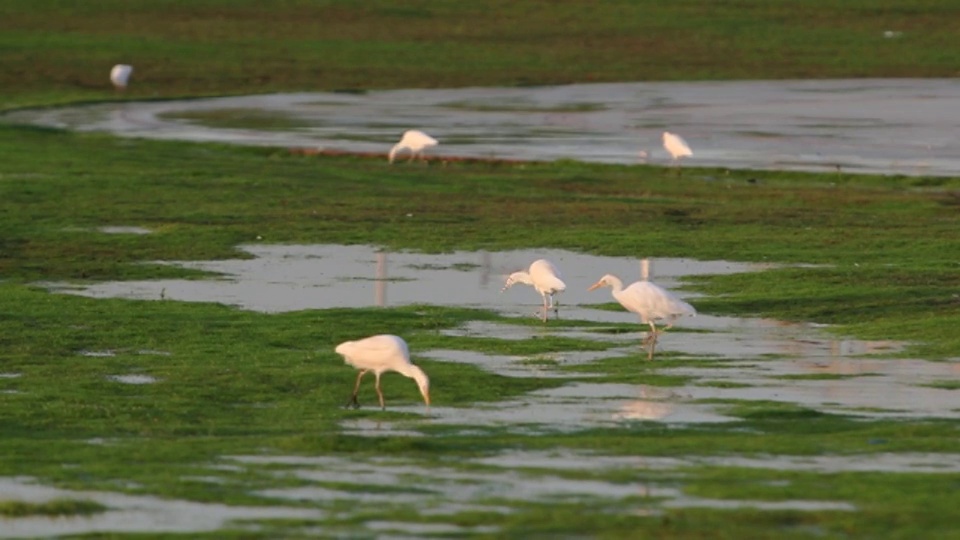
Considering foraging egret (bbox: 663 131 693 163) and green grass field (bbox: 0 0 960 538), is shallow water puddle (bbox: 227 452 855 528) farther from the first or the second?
foraging egret (bbox: 663 131 693 163)

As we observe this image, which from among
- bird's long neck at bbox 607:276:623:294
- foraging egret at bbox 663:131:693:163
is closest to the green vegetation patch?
bird's long neck at bbox 607:276:623:294

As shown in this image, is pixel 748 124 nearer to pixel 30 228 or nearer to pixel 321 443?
pixel 30 228

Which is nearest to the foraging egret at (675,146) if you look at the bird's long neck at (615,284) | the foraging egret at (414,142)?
the foraging egret at (414,142)

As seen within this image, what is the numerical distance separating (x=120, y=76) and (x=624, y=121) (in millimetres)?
15839

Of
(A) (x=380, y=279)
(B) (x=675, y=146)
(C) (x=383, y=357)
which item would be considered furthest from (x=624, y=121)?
(C) (x=383, y=357)

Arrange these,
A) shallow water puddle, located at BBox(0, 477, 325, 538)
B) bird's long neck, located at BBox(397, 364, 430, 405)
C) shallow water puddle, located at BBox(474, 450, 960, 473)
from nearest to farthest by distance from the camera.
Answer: shallow water puddle, located at BBox(0, 477, 325, 538), shallow water puddle, located at BBox(474, 450, 960, 473), bird's long neck, located at BBox(397, 364, 430, 405)

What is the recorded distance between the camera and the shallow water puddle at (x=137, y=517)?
11.6m

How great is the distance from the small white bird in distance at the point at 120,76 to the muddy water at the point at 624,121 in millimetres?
3582

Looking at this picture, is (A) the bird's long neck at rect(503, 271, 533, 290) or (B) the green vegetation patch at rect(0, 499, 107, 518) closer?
(B) the green vegetation patch at rect(0, 499, 107, 518)

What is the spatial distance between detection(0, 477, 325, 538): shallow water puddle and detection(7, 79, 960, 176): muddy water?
24.9m

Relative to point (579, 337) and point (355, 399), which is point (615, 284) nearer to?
point (579, 337)

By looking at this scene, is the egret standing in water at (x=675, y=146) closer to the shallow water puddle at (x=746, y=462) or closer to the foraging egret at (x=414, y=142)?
the foraging egret at (x=414, y=142)

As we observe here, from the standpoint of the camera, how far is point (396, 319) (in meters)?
21.2

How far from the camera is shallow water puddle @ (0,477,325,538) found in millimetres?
11625
